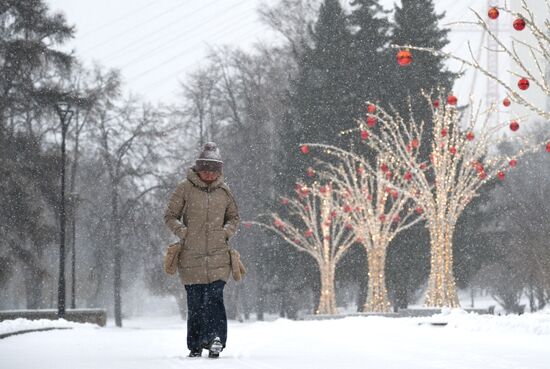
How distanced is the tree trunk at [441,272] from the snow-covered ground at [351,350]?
3467 millimetres

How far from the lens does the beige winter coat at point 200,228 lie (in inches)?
356

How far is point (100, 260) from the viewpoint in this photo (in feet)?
136

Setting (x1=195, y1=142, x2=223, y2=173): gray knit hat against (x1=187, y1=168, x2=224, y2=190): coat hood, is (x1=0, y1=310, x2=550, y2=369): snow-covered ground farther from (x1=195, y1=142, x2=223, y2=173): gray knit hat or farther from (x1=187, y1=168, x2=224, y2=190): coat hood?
(x1=195, y1=142, x2=223, y2=173): gray knit hat

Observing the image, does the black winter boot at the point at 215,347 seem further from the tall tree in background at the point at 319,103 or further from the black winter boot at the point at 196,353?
the tall tree in background at the point at 319,103

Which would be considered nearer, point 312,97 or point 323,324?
point 323,324

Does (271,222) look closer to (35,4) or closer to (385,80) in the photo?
(385,80)

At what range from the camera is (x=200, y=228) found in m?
9.12

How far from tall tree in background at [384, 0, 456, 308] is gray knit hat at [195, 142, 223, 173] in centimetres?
2629

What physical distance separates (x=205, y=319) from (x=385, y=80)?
28782 mm

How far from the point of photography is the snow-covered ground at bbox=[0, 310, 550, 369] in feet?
26.7

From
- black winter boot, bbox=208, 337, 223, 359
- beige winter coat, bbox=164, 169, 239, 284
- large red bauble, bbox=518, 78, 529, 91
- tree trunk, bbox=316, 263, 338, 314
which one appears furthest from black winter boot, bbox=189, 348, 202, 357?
tree trunk, bbox=316, 263, 338, 314

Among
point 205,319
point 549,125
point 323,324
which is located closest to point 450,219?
point 323,324

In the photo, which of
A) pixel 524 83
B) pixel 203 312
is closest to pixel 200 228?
pixel 203 312

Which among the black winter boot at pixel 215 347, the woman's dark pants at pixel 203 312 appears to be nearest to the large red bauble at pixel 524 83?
the woman's dark pants at pixel 203 312
